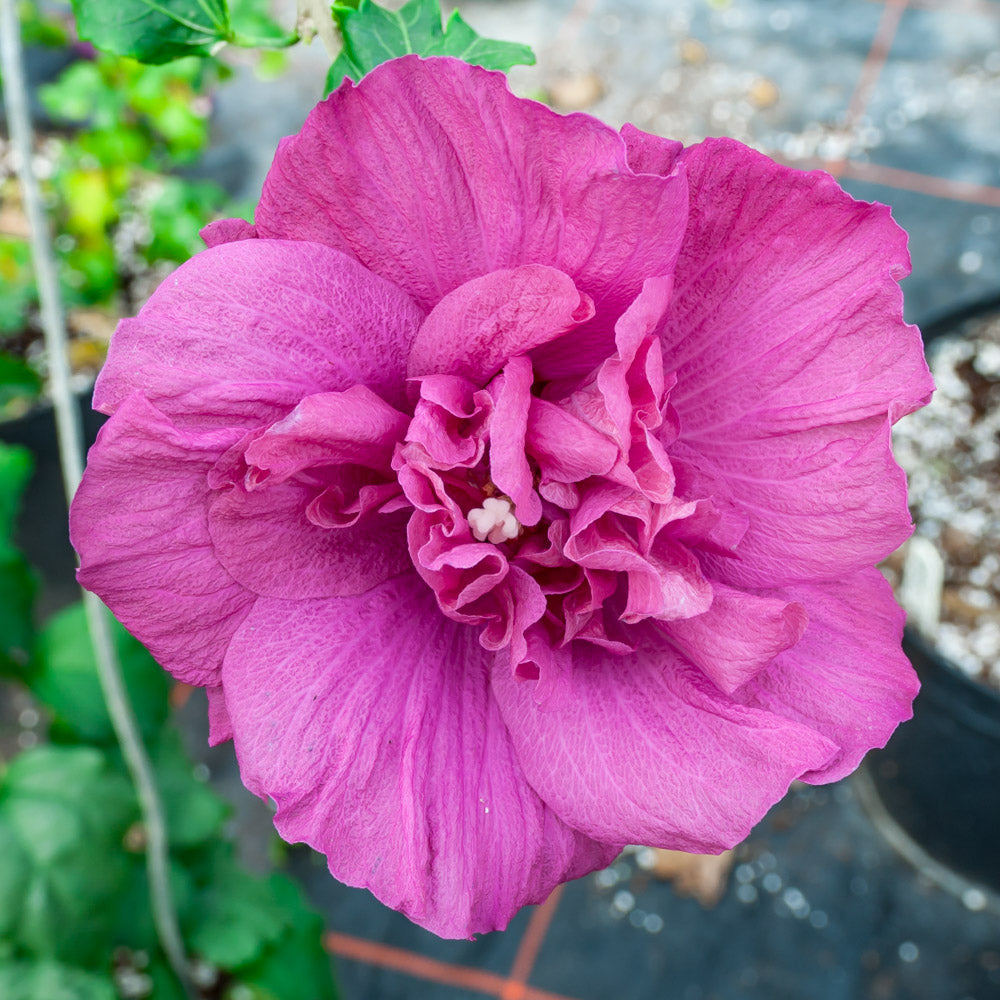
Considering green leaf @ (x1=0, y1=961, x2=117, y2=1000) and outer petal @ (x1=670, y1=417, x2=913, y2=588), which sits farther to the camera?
green leaf @ (x1=0, y1=961, x2=117, y2=1000)

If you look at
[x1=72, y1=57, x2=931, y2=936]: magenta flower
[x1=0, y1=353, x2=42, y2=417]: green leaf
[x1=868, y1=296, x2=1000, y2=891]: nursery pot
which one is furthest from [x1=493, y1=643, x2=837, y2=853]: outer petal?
[x1=0, y1=353, x2=42, y2=417]: green leaf

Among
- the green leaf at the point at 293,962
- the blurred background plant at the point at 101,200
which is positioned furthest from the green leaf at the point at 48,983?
the blurred background plant at the point at 101,200

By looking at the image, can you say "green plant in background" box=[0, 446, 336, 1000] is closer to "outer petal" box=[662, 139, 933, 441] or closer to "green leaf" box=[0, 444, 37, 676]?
"green leaf" box=[0, 444, 37, 676]

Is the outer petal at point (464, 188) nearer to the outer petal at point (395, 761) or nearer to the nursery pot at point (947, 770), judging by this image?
the outer petal at point (395, 761)

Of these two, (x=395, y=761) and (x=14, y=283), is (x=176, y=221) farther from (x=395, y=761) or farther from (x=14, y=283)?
(x=395, y=761)

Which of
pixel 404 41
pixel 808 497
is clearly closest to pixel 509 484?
pixel 808 497

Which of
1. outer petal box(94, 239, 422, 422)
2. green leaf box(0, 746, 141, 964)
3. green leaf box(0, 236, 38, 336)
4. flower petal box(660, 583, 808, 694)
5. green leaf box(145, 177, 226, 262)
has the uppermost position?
outer petal box(94, 239, 422, 422)
